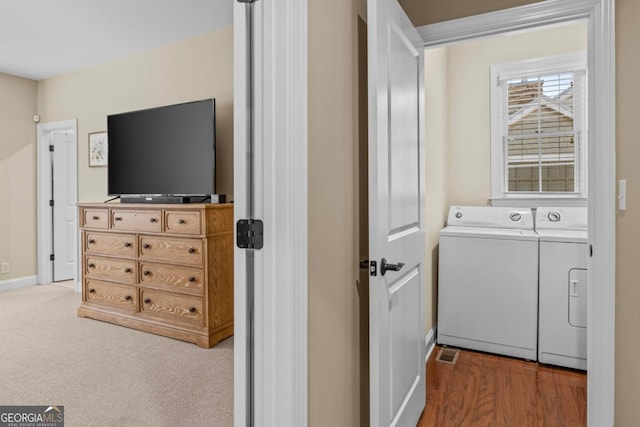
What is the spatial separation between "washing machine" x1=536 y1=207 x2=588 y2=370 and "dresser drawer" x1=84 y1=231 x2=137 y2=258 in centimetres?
322

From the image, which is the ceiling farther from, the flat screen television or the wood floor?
the wood floor

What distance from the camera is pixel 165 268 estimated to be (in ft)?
10.3

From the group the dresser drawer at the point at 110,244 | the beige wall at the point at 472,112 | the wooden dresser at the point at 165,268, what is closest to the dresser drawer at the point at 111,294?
the wooden dresser at the point at 165,268

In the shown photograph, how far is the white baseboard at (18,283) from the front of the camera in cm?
474

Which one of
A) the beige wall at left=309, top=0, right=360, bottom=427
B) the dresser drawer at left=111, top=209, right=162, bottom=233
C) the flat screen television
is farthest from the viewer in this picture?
the flat screen television

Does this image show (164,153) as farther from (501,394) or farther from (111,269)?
(501,394)

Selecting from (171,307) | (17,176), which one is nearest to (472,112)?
(171,307)

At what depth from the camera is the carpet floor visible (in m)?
2.09

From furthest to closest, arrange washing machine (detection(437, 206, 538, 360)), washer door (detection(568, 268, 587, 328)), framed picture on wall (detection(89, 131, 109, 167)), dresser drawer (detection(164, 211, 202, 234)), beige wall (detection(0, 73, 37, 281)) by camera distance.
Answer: beige wall (detection(0, 73, 37, 281)), framed picture on wall (detection(89, 131, 109, 167)), dresser drawer (detection(164, 211, 202, 234)), washing machine (detection(437, 206, 538, 360)), washer door (detection(568, 268, 587, 328))

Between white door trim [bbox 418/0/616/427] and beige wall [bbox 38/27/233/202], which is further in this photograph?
beige wall [bbox 38/27/233/202]

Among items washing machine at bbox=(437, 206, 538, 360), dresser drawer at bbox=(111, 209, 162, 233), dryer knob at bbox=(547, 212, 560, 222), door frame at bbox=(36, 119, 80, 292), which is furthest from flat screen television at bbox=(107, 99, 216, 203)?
dryer knob at bbox=(547, 212, 560, 222)

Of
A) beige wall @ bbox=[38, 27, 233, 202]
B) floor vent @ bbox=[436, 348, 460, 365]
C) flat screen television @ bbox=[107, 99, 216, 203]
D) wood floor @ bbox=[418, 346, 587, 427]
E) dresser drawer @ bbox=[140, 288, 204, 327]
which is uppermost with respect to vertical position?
beige wall @ bbox=[38, 27, 233, 202]

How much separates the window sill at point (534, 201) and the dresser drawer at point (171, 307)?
8.79ft

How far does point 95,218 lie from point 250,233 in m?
3.12
